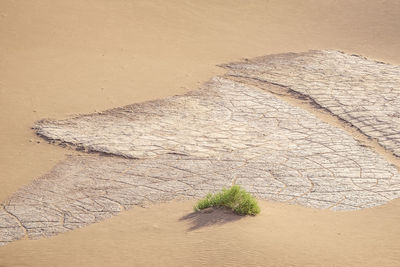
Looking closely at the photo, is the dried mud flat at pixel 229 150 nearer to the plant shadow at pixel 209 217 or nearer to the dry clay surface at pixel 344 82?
the dry clay surface at pixel 344 82

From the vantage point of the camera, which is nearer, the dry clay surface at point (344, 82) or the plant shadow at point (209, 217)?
the plant shadow at point (209, 217)

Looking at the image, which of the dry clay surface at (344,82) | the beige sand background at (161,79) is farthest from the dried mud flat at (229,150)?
the beige sand background at (161,79)

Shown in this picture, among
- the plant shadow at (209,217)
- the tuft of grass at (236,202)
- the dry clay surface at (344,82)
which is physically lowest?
the plant shadow at (209,217)

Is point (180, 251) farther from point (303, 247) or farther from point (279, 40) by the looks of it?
point (279, 40)

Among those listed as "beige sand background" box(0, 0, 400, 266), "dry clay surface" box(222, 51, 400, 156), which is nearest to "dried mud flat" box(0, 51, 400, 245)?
"dry clay surface" box(222, 51, 400, 156)

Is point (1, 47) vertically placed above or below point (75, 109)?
above

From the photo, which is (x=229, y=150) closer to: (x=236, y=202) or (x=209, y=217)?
(x=236, y=202)

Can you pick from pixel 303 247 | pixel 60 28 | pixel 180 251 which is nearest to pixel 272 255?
pixel 303 247

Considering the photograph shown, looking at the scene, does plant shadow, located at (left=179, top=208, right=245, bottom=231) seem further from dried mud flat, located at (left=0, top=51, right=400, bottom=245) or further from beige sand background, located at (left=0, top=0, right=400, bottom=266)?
dried mud flat, located at (left=0, top=51, right=400, bottom=245)
